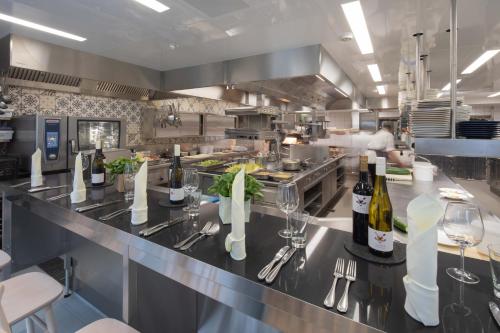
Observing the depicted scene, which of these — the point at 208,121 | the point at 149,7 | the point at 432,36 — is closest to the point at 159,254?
the point at 149,7

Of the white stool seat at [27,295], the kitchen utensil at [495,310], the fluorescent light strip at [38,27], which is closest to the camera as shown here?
the kitchen utensil at [495,310]

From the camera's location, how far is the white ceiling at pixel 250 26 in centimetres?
212

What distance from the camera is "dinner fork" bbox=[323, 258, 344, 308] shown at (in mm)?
677

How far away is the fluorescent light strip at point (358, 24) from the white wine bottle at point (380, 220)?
1786 millimetres

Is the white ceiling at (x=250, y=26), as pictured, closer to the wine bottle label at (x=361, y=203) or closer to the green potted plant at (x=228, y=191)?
the green potted plant at (x=228, y=191)

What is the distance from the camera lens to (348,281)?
0.78m

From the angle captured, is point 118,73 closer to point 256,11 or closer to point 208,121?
point 208,121

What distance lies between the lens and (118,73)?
3770mm

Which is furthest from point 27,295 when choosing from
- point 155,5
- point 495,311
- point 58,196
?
point 155,5

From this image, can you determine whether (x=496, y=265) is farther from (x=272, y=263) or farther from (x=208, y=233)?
(x=208, y=233)

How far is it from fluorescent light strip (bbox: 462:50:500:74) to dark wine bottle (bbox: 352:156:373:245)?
375 cm

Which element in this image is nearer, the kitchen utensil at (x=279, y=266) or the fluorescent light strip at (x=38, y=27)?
the kitchen utensil at (x=279, y=266)

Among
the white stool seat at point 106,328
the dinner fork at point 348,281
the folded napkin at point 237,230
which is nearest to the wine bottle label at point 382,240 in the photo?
the dinner fork at point 348,281

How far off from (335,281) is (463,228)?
1.55ft
